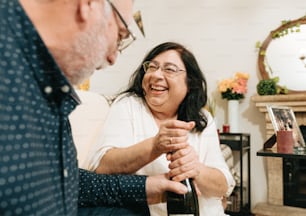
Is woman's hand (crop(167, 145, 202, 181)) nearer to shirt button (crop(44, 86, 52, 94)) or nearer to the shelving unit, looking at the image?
shirt button (crop(44, 86, 52, 94))

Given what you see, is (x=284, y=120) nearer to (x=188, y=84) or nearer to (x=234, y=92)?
(x=234, y=92)

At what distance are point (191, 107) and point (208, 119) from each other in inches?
3.5

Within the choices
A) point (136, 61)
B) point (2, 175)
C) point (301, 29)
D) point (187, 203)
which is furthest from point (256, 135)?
point (2, 175)

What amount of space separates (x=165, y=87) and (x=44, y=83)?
2.80 feet

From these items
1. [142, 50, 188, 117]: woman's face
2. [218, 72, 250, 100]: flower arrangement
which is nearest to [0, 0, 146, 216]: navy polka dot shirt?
[142, 50, 188, 117]: woman's face

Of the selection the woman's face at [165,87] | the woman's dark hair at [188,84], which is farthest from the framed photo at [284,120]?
the woman's face at [165,87]

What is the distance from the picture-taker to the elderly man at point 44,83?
1.50 feet

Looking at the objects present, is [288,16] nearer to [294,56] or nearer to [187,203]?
[294,56]

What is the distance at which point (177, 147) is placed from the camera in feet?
3.22

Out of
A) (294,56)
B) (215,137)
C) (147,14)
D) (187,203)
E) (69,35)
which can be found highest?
(147,14)

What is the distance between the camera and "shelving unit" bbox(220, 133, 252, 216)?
248cm

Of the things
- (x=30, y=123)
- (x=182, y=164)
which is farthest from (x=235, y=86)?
(x=30, y=123)

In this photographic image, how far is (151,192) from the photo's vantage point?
3.21 ft

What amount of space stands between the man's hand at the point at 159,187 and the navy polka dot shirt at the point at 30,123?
39cm
